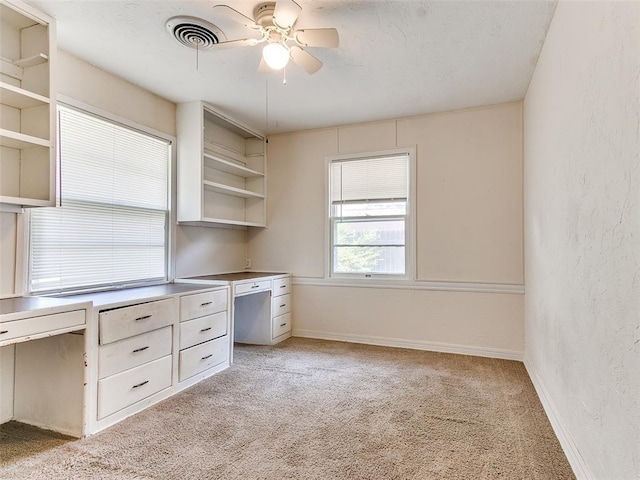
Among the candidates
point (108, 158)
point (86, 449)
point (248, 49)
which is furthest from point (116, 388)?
point (248, 49)

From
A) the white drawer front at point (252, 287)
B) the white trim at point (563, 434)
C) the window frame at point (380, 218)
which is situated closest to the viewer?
the white trim at point (563, 434)

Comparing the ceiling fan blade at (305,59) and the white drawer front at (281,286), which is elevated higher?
the ceiling fan blade at (305,59)

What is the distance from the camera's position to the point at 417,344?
4121 millimetres

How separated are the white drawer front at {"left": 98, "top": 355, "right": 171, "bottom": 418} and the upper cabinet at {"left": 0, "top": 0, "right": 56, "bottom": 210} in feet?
3.97

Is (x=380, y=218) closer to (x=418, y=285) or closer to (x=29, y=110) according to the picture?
(x=418, y=285)

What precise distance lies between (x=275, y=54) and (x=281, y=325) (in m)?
3.07

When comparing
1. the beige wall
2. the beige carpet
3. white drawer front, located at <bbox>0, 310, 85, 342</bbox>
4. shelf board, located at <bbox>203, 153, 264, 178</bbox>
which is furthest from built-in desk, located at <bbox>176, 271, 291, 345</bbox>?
white drawer front, located at <bbox>0, 310, 85, 342</bbox>

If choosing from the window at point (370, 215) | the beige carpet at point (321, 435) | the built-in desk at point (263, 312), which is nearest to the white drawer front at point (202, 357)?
the beige carpet at point (321, 435)

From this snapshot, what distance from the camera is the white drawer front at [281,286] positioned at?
436 cm

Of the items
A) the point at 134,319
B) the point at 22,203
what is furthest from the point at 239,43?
the point at 134,319

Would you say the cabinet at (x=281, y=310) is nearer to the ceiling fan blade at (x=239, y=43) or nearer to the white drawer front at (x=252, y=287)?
the white drawer front at (x=252, y=287)

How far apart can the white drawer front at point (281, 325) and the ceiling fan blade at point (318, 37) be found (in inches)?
117

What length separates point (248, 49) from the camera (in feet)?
9.14

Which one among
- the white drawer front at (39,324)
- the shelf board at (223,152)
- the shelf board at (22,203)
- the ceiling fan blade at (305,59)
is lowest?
the white drawer front at (39,324)
